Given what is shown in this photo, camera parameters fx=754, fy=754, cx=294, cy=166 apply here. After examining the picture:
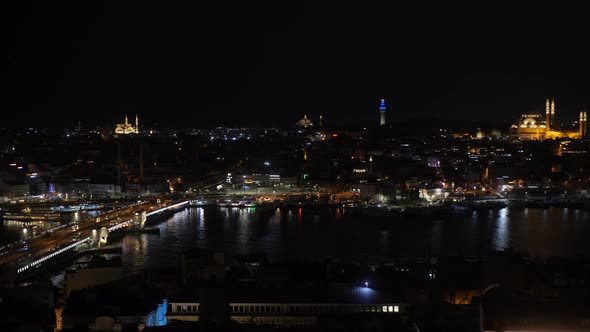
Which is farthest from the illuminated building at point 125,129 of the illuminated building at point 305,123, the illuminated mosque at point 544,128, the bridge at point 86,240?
the bridge at point 86,240

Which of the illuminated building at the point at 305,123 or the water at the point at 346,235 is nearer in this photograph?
the water at the point at 346,235

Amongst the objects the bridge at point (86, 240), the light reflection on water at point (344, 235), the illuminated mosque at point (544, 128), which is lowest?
the light reflection on water at point (344, 235)

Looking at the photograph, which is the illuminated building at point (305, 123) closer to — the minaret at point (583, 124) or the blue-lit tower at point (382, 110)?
the blue-lit tower at point (382, 110)

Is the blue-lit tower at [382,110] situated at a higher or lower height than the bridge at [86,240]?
higher

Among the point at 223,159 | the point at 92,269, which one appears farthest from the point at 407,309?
the point at 223,159

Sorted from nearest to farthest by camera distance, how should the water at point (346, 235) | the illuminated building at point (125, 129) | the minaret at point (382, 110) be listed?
the water at point (346, 235) < the illuminated building at point (125, 129) < the minaret at point (382, 110)

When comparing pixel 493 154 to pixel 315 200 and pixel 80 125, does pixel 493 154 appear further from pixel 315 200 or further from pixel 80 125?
pixel 80 125

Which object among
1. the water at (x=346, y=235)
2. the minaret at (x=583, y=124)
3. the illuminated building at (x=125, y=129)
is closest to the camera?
the water at (x=346, y=235)
